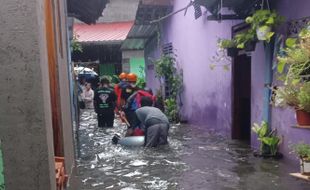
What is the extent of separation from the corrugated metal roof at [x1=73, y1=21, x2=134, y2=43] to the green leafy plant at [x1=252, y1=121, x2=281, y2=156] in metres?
15.0

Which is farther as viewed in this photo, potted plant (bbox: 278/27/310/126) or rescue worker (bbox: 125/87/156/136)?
rescue worker (bbox: 125/87/156/136)

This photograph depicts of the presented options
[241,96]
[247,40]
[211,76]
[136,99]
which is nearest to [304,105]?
[247,40]

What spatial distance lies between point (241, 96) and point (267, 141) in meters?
2.43

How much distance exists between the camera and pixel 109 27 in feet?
88.9

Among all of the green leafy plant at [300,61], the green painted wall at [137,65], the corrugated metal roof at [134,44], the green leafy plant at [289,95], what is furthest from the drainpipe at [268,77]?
the green painted wall at [137,65]

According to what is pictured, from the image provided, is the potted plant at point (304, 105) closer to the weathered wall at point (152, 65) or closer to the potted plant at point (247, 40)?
the potted plant at point (247, 40)

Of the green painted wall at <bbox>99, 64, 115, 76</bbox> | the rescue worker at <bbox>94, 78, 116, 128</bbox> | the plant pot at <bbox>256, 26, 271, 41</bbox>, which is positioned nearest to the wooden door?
the plant pot at <bbox>256, 26, 271, 41</bbox>

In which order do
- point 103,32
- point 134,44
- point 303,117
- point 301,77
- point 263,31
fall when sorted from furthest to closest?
point 103,32
point 134,44
point 263,31
point 303,117
point 301,77

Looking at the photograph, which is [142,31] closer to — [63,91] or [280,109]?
[280,109]

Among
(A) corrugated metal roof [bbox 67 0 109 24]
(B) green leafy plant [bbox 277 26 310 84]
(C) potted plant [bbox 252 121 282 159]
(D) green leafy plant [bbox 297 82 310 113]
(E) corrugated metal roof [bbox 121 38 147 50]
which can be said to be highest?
(A) corrugated metal roof [bbox 67 0 109 24]

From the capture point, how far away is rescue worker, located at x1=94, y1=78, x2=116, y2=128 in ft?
44.0

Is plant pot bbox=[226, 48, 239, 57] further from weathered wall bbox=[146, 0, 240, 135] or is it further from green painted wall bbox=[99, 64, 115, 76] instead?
green painted wall bbox=[99, 64, 115, 76]

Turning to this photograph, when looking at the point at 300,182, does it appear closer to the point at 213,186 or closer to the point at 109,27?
the point at 213,186

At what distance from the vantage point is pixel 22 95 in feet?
9.98
